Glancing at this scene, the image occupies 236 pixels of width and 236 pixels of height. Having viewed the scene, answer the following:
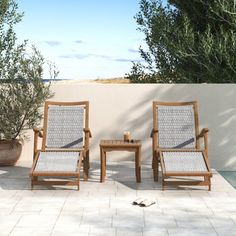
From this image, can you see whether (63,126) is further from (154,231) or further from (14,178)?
(154,231)

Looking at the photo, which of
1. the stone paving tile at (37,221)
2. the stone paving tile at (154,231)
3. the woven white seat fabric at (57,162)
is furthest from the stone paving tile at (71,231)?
the woven white seat fabric at (57,162)

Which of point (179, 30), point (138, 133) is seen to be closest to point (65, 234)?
point (138, 133)

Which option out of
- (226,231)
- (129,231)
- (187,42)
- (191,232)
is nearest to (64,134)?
(129,231)

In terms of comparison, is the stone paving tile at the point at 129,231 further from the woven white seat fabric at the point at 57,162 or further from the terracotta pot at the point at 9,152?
the terracotta pot at the point at 9,152

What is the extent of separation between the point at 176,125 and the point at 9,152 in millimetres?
3138

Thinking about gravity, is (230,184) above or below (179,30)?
below

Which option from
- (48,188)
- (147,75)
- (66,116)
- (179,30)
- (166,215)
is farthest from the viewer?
(147,75)

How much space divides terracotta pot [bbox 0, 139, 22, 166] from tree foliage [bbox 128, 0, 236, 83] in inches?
222

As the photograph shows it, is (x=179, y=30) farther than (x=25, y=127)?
Yes

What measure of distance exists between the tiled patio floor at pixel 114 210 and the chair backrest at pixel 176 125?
718 mm

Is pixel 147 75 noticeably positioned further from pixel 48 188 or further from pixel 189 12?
pixel 48 188

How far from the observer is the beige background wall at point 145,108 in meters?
9.39

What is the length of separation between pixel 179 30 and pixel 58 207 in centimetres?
872

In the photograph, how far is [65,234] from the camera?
4875 millimetres
